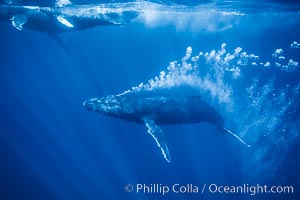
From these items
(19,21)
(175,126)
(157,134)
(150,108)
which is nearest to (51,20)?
(19,21)

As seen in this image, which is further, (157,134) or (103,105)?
(103,105)

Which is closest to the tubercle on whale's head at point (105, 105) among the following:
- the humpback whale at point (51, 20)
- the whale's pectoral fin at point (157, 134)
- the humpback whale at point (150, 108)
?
the humpback whale at point (150, 108)

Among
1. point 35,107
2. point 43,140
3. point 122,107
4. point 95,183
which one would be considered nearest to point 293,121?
point 122,107

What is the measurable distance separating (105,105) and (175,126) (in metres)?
16.6

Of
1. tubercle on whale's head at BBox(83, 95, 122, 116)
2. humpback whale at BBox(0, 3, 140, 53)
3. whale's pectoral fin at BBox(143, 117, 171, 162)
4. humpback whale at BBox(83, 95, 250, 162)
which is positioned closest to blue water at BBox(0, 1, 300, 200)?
humpback whale at BBox(0, 3, 140, 53)

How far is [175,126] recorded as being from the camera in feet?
86.7

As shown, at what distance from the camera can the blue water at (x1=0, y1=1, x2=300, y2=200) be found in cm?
2128

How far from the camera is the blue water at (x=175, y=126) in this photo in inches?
838

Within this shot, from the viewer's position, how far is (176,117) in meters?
11.3

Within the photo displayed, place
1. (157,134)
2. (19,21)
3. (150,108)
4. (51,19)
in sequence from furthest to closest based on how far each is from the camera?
(51,19) → (150,108) → (19,21) → (157,134)

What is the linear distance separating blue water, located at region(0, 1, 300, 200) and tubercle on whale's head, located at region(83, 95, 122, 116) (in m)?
7.67

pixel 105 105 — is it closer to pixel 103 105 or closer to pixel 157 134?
pixel 103 105

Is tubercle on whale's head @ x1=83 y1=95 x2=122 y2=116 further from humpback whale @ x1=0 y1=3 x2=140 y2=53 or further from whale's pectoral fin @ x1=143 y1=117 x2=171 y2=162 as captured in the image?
humpback whale @ x1=0 y1=3 x2=140 y2=53

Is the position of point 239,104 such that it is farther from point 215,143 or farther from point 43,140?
point 43,140
